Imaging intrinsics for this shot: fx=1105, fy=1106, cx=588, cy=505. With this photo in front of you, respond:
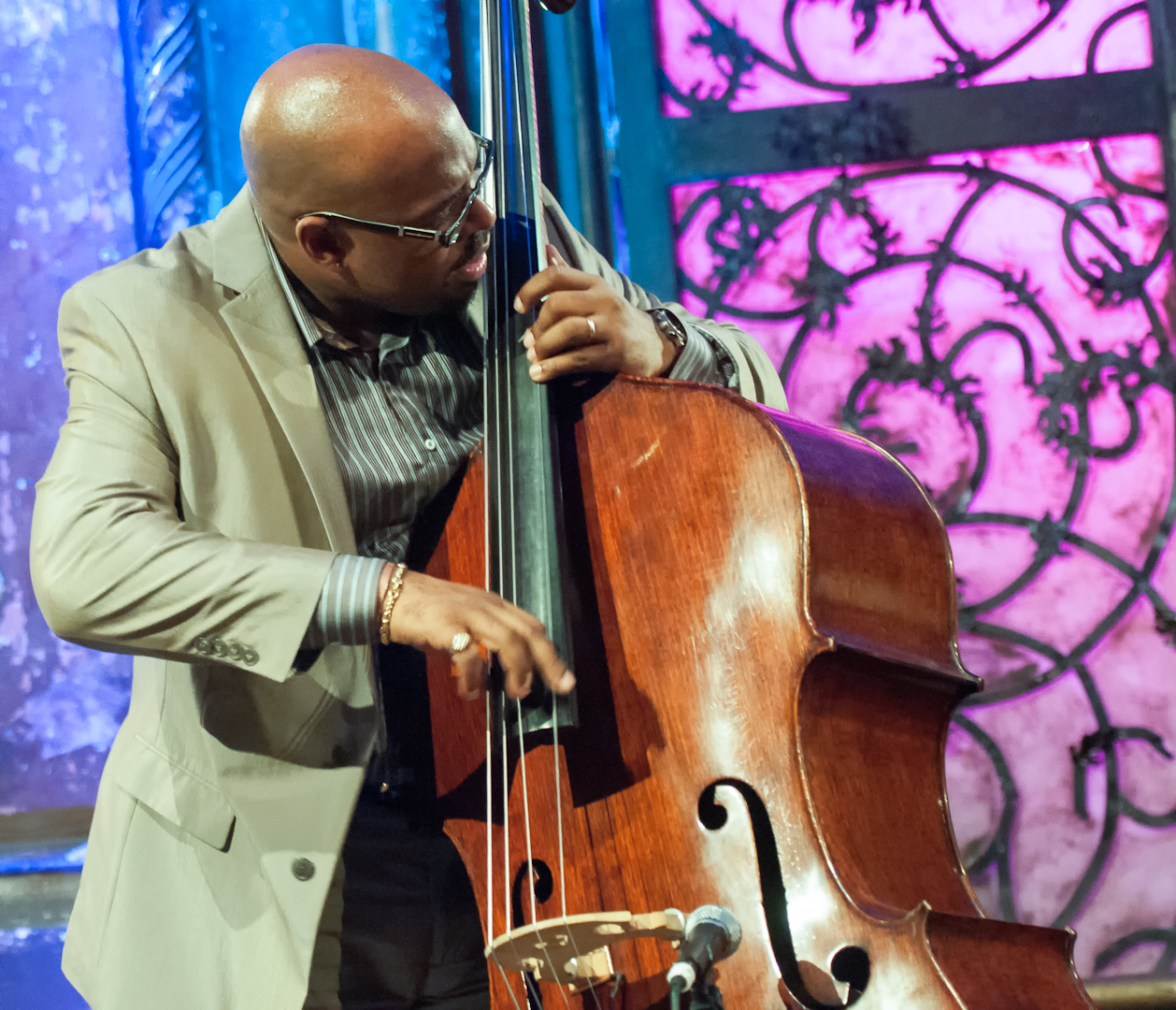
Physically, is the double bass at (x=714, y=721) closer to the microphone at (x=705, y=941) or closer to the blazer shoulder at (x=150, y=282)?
the microphone at (x=705, y=941)

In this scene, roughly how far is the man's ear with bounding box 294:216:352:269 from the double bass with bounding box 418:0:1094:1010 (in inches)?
9.9

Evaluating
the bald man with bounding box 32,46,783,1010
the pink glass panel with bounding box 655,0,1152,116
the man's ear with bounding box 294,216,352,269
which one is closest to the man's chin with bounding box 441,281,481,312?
the bald man with bounding box 32,46,783,1010

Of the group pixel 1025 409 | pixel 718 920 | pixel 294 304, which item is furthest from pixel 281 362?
pixel 1025 409

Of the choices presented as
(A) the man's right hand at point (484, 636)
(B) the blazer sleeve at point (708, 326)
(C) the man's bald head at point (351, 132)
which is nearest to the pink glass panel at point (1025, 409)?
(B) the blazer sleeve at point (708, 326)

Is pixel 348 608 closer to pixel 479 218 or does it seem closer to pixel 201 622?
pixel 201 622

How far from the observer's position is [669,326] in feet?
3.92

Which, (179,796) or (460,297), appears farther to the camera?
(460,297)

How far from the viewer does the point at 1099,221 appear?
1.79 m

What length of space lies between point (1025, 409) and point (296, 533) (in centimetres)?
122

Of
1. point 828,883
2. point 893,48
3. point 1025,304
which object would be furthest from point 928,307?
point 828,883

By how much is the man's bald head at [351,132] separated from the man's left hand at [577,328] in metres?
0.19

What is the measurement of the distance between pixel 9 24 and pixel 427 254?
116 centimetres

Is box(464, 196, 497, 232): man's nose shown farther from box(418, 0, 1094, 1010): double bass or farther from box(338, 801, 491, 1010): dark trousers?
box(338, 801, 491, 1010): dark trousers

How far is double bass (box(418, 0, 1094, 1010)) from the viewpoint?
31.2 inches
